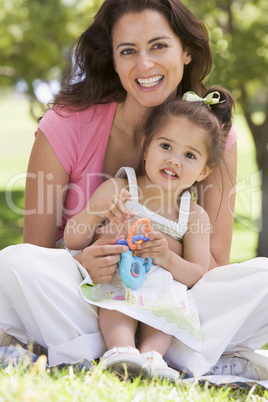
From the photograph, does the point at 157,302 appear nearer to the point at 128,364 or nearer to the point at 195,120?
the point at 128,364

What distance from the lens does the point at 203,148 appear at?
3064 millimetres

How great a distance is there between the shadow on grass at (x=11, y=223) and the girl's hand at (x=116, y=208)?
289 inches

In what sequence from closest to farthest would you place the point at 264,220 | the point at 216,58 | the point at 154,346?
the point at 154,346 < the point at 216,58 < the point at 264,220

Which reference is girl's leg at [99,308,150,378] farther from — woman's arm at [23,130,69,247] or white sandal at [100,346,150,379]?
woman's arm at [23,130,69,247]

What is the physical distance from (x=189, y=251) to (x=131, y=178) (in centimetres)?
47

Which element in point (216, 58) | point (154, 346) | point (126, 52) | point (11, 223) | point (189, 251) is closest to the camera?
point (154, 346)

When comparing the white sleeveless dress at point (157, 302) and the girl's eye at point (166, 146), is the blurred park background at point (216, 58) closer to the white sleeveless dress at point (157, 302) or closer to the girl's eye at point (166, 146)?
the girl's eye at point (166, 146)

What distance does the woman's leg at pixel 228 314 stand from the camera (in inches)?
108

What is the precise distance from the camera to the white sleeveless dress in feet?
8.76

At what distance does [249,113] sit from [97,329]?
6.24 metres

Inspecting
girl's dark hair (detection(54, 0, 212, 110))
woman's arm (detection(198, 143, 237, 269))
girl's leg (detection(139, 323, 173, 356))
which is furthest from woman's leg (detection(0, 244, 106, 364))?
girl's dark hair (detection(54, 0, 212, 110))

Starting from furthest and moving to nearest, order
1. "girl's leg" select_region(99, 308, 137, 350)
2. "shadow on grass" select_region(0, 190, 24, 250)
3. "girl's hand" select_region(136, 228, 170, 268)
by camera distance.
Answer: "shadow on grass" select_region(0, 190, 24, 250) < "girl's hand" select_region(136, 228, 170, 268) < "girl's leg" select_region(99, 308, 137, 350)

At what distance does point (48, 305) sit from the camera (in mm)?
2617

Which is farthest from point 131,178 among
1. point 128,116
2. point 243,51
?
point 243,51
